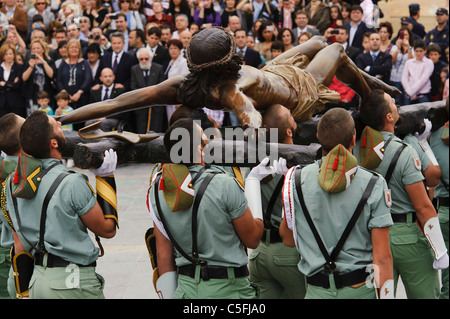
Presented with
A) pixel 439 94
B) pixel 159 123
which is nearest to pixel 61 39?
pixel 159 123

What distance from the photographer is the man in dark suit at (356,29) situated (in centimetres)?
1206

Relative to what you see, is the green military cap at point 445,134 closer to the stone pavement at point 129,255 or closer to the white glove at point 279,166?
the stone pavement at point 129,255

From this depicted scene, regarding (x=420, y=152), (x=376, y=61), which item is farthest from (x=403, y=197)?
(x=376, y=61)

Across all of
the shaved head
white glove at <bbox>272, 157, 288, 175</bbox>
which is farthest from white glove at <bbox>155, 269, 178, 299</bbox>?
the shaved head

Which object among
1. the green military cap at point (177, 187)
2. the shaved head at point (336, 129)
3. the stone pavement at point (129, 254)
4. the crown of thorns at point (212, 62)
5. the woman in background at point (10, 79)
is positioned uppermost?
the crown of thorns at point (212, 62)

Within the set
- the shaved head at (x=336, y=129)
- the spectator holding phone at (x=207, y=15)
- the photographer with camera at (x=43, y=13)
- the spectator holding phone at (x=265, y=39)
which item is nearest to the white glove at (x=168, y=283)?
the shaved head at (x=336, y=129)

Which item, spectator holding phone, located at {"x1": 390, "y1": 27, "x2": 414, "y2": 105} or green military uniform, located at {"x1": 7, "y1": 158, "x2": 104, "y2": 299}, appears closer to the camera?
green military uniform, located at {"x1": 7, "y1": 158, "x2": 104, "y2": 299}

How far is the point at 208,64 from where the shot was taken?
15.9 feet

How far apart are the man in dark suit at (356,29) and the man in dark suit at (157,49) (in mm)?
3150

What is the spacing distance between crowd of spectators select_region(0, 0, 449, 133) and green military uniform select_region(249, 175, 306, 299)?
6024 millimetres

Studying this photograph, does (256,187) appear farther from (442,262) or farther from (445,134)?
(445,134)

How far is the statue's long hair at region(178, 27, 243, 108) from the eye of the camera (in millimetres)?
4819

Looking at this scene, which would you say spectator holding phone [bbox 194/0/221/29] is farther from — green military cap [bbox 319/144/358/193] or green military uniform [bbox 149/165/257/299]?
green military cap [bbox 319/144/358/193]

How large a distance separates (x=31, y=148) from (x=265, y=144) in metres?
1.37
